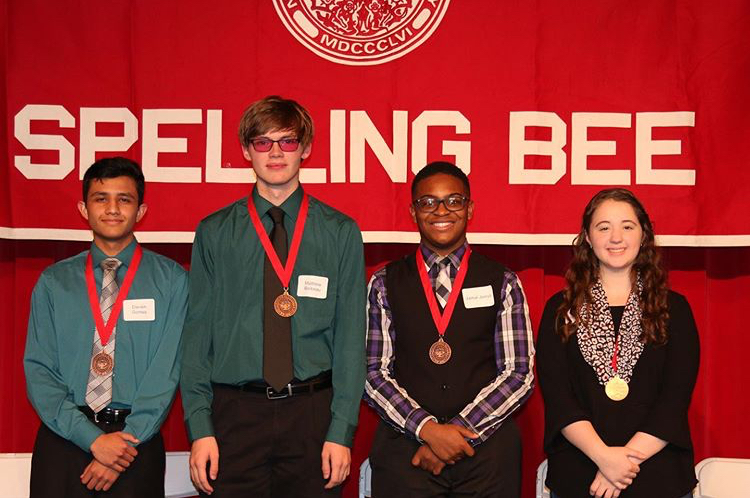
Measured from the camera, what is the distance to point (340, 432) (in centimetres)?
283

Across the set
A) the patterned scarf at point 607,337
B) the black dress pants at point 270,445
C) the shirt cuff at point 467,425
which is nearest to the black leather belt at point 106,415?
the black dress pants at point 270,445

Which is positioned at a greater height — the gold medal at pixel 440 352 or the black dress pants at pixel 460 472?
the gold medal at pixel 440 352

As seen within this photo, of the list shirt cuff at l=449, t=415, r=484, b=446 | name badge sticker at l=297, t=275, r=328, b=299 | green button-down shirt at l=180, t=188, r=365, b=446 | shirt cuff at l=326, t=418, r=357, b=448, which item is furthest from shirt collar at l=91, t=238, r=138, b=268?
shirt cuff at l=449, t=415, r=484, b=446

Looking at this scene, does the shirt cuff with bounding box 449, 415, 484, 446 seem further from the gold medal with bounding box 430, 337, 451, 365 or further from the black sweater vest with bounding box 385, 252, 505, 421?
the gold medal with bounding box 430, 337, 451, 365

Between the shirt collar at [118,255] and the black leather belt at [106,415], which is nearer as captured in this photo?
the black leather belt at [106,415]

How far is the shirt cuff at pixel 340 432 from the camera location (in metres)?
2.83

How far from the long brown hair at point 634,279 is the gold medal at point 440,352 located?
0.45 meters

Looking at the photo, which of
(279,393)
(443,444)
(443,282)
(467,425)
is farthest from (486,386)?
(279,393)

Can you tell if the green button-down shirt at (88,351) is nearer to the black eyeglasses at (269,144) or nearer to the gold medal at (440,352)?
the black eyeglasses at (269,144)

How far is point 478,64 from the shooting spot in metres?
4.02

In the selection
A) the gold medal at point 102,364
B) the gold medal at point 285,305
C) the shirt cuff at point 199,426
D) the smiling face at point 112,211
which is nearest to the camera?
the shirt cuff at point 199,426

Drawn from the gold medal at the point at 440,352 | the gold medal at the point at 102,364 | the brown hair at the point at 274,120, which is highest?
the brown hair at the point at 274,120

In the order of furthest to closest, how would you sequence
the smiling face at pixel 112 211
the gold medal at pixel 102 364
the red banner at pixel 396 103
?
the red banner at pixel 396 103 < the smiling face at pixel 112 211 < the gold medal at pixel 102 364

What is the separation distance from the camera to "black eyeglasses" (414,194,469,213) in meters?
3.22
